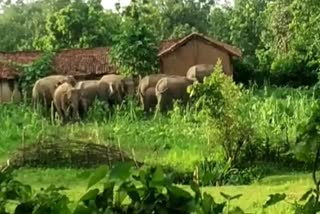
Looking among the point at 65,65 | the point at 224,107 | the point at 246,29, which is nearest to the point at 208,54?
the point at 65,65

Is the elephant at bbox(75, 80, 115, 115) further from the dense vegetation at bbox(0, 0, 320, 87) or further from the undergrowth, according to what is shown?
the dense vegetation at bbox(0, 0, 320, 87)

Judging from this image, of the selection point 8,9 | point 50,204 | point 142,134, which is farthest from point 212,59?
point 8,9

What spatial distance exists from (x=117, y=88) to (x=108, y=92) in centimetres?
42

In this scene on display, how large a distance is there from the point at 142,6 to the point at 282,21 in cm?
880

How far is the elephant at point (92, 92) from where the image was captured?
22033mm

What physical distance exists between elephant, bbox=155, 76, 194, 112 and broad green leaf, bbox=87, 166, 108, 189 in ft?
66.1

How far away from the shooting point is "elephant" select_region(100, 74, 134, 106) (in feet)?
75.7

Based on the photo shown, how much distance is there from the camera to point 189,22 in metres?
49.5

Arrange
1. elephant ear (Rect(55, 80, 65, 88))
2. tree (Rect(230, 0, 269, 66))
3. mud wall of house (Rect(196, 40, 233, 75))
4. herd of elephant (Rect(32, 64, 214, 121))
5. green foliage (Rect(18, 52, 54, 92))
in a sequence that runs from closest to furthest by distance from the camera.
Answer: herd of elephant (Rect(32, 64, 214, 121)) → elephant ear (Rect(55, 80, 65, 88)) → green foliage (Rect(18, 52, 54, 92)) → mud wall of house (Rect(196, 40, 233, 75)) → tree (Rect(230, 0, 269, 66))

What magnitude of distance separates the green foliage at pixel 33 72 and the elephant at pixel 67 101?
545cm

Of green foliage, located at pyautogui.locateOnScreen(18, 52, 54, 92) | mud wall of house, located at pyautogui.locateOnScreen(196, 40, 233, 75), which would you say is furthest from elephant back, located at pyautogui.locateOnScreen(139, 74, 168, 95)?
mud wall of house, located at pyautogui.locateOnScreen(196, 40, 233, 75)

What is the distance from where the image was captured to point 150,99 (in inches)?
894

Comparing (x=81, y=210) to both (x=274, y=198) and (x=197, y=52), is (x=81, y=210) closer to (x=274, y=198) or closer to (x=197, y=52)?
(x=274, y=198)

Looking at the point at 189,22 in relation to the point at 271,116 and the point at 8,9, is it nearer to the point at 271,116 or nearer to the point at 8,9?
the point at 8,9
